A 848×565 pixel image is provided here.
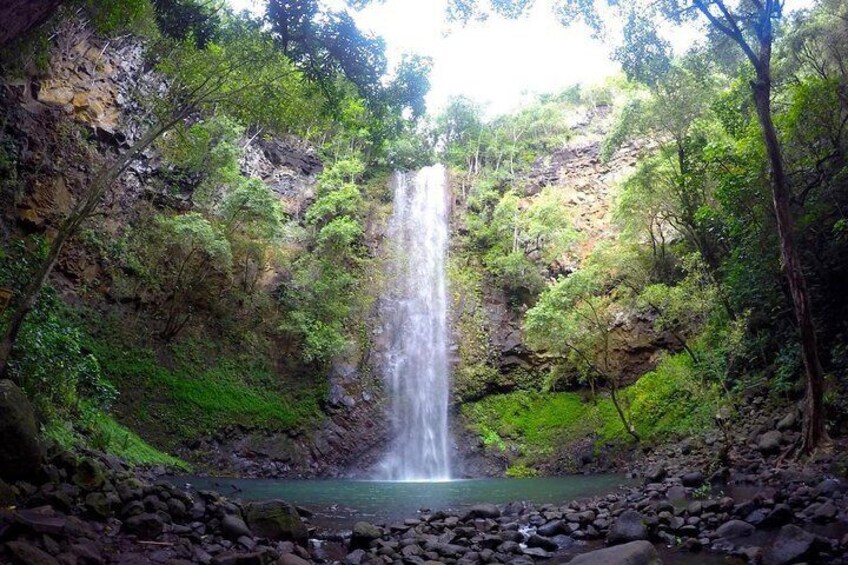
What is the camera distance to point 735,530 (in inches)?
236

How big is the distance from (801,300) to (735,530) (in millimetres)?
4653

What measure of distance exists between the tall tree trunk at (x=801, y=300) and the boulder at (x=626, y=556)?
573 cm

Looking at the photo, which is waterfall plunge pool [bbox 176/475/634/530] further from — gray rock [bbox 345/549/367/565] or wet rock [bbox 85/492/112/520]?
wet rock [bbox 85/492/112/520]

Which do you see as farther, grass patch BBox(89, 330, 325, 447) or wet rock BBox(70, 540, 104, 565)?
grass patch BBox(89, 330, 325, 447)

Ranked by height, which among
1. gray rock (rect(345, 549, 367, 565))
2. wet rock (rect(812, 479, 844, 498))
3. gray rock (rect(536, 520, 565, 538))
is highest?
wet rock (rect(812, 479, 844, 498))

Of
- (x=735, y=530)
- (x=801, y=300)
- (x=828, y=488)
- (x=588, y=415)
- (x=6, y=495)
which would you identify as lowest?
(x=735, y=530)

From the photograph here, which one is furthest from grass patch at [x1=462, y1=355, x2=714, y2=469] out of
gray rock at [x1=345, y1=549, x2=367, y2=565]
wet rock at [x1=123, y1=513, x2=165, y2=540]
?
wet rock at [x1=123, y1=513, x2=165, y2=540]

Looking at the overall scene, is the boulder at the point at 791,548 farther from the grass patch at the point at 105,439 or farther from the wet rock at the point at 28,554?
the grass patch at the point at 105,439

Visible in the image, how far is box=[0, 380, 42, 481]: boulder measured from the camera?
509cm

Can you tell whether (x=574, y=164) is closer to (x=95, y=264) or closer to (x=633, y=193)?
(x=633, y=193)

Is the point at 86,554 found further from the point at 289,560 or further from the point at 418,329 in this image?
the point at 418,329

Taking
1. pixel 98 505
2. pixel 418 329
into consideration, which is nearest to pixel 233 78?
pixel 98 505

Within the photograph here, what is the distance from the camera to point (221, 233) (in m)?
18.5

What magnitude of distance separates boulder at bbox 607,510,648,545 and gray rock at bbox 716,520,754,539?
2.65 ft
